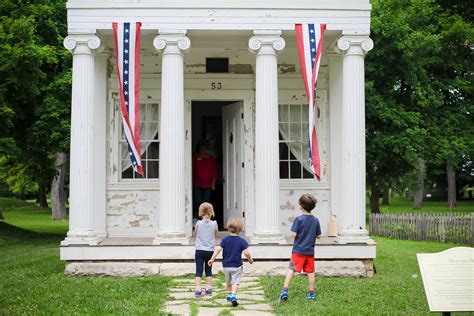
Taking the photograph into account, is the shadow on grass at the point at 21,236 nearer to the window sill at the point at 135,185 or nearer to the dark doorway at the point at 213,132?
the dark doorway at the point at 213,132

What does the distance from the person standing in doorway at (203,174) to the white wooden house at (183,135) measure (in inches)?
12.9

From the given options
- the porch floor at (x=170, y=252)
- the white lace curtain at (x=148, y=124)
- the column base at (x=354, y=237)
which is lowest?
the porch floor at (x=170, y=252)

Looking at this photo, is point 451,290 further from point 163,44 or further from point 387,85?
point 387,85

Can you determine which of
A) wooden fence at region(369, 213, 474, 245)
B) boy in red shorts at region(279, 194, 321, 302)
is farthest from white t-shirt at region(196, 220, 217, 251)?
wooden fence at region(369, 213, 474, 245)

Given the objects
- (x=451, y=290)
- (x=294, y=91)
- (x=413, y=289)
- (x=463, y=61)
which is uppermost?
(x=463, y=61)

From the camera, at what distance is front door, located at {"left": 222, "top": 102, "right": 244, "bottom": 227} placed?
1304 centimetres

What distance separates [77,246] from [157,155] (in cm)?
295

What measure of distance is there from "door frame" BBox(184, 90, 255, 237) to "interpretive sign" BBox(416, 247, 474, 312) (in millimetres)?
6276

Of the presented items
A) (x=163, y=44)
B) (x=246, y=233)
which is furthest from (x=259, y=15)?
(x=246, y=233)

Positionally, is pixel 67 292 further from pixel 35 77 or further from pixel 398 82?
pixel 398 82

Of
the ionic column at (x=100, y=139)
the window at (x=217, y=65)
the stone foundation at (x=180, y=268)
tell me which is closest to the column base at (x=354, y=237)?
the stone foundation at (x=180, y=268)

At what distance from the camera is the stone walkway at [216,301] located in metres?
7.77

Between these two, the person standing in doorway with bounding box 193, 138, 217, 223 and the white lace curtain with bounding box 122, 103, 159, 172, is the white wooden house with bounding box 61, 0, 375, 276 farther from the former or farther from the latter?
the white lace curtain with bounding box 122, 103, 159, 172

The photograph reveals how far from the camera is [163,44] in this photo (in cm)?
1118
